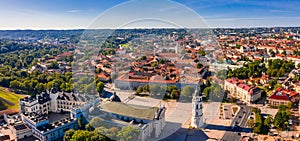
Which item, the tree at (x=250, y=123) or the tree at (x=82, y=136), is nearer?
the tree at (x=82, y=136)

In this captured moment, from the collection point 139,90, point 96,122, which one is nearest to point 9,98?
point 139,90

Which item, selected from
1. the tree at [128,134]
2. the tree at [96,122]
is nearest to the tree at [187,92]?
the tree at [128,134]

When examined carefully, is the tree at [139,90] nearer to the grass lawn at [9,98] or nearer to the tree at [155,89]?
the tree at [155,89]

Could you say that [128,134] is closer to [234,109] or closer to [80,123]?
[80,123]

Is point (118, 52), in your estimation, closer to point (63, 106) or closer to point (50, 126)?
point (63, 106)

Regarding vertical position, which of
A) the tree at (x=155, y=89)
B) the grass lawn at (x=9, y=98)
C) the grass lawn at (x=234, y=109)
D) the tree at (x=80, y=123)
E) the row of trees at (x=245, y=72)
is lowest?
the grass lawn at (x=9, y=98)

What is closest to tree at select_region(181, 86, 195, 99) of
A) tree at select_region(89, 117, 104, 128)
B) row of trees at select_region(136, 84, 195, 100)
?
row of trees at select_region(136, 84, 195, 100)
